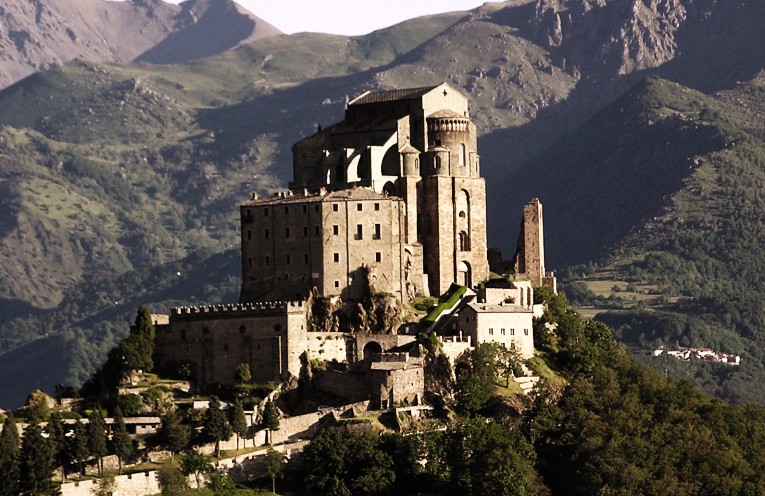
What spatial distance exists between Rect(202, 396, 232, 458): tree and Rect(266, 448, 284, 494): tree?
3174 mm

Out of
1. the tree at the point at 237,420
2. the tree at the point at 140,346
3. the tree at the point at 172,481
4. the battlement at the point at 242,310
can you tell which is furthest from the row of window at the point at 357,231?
the tree at the point at 172,481

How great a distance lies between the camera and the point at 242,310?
144m

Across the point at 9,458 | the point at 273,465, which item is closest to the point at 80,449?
the point at 9,458

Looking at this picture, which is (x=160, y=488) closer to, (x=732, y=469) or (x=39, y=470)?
(x=39, y=470)

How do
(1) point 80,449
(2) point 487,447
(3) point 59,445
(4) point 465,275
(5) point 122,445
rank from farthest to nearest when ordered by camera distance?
1. (4) point 465,275
2. (2) point 487,447
3. (5) point 122,445
4. (3) point 59,445
5. (1) point 80,449

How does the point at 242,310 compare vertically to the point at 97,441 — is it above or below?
above

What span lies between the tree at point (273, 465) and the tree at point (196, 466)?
13.0 ft

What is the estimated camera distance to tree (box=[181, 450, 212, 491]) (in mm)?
129750

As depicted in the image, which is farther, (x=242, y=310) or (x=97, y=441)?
(x=242, y=310)

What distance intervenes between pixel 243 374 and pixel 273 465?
454 inches

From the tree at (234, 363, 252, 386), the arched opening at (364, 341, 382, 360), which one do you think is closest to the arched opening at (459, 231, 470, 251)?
the arched opening at (364, 341, 382, 360)

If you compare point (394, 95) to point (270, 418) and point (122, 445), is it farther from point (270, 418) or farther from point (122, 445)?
point (122, 445)

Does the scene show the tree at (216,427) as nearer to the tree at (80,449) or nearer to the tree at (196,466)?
the tree at (196,466)

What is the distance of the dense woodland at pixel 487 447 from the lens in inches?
5118
